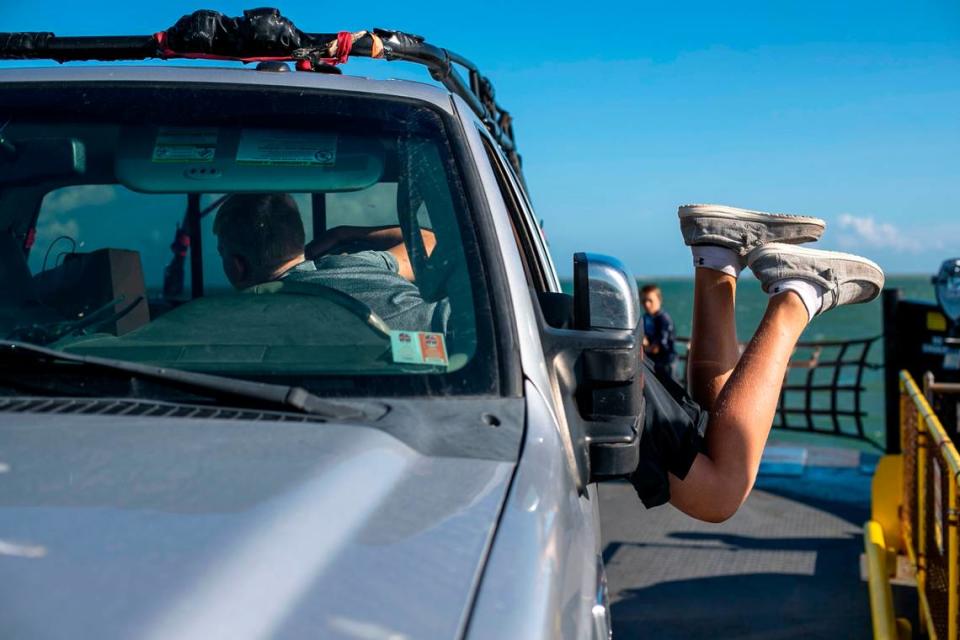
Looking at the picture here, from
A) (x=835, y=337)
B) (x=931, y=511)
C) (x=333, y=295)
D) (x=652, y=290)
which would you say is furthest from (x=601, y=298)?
(x=835, y=337)

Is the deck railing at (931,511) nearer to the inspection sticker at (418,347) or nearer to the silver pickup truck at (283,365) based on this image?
the silver pickup truck at (283,365)

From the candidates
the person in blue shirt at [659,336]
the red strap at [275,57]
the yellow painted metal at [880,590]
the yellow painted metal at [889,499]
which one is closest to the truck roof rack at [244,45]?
the red strap at [275,57]

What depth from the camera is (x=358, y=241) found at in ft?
8.14

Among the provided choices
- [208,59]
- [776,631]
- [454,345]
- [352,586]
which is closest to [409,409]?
[454,345]

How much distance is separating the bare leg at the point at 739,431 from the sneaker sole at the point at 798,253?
0.80 feet

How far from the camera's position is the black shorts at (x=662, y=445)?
2.82 meters

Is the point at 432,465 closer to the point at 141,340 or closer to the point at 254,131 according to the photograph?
the point at 141,340

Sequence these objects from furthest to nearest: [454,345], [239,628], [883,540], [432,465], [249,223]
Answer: [883,540] → [249,223] → [454,345] → [432,465] → [239,628]

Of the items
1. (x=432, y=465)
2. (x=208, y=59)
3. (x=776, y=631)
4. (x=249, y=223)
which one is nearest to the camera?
(x=432, y=465)

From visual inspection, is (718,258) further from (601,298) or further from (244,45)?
(244,45)

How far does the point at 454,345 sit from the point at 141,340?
0.67 metres

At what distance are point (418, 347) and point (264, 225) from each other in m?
0.56

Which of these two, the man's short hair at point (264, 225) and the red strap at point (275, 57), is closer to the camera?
the man's short hair at point (264, 225)

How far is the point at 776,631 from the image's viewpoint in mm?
5953
